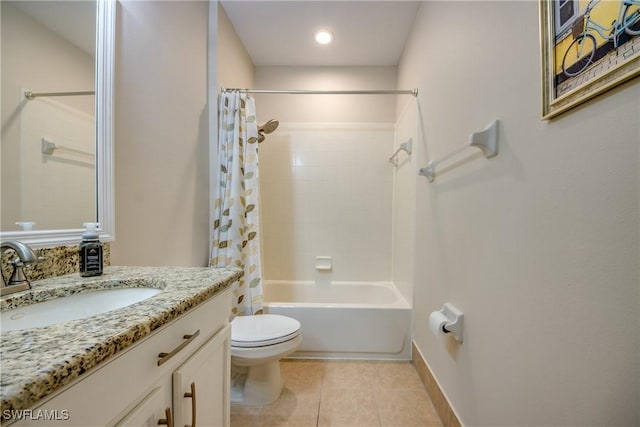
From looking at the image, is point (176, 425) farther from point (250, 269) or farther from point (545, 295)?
point (250, 269)

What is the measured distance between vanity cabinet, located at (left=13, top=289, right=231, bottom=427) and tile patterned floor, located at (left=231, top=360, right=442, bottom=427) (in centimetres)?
57

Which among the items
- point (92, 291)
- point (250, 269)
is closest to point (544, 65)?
point (92, 291)

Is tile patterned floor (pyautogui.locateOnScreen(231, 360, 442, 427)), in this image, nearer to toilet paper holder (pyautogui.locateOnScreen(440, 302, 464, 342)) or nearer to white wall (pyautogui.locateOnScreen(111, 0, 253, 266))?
toilet paper holder (pyautogui.locateOnScreen(440, 302, 464, 342))

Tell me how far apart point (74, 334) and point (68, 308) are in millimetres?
388

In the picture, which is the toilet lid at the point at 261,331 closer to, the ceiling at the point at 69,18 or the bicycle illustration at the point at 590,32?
the ceiling at the point at 69,18

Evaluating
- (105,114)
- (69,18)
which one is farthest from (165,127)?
(69,18)

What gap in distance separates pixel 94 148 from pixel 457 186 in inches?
58.7

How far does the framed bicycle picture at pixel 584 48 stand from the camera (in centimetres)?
49

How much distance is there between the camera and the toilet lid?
141 centimetres

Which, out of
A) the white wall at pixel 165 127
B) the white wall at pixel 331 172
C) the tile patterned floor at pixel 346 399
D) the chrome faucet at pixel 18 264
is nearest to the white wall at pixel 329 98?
the white wall at pixel 331 172

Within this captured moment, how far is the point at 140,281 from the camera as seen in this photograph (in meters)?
0.85

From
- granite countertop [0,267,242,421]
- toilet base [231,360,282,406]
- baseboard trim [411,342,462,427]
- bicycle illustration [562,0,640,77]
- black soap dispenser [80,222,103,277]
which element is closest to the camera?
granite countertop [0,267,242,421]

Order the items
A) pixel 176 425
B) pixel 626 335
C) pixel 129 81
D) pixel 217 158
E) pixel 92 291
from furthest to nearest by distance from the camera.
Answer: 1. pixel 217 158
2. pixel 129 81
3. pixel 92 291
4. pixel 176 425
5. pixel 626 335

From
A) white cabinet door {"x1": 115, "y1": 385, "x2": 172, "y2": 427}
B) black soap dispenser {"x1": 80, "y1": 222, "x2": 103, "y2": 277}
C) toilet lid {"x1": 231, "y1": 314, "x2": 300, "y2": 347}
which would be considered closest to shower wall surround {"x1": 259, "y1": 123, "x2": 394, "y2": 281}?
toilet lid {"x1": 231, "y1": 314, "x2": 300, "y2": 347}
